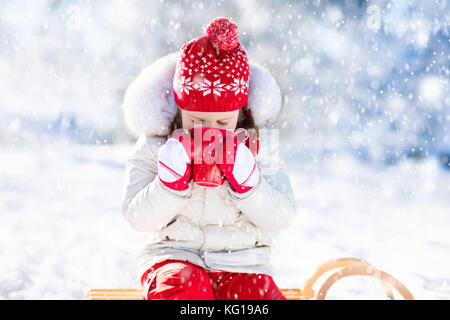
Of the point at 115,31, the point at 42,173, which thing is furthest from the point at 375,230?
the point at 115,31

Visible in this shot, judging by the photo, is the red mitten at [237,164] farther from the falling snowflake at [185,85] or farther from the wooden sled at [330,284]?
the wooden sled at [330,284]

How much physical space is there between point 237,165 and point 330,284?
2.54 ft

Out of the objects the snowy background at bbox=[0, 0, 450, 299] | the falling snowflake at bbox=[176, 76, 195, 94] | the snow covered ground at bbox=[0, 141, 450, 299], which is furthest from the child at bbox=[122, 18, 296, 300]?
the snowy background at bbox=[0, 0, 450, 299]

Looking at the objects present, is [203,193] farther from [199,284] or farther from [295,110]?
[295,110]

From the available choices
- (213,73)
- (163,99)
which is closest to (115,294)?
(163,99)

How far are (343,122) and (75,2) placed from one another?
4.55 m

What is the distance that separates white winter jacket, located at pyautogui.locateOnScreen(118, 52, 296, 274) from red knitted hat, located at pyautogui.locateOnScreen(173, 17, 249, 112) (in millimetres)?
190

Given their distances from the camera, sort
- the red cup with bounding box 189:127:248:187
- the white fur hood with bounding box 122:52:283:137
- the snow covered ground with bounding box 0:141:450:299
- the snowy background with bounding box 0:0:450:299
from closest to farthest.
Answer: the red cup with bounding box 189:127:248:187 → the white fur hood with bounding box 122:52:283:137 → the snow covered ground with bounding box 0:141:450:299 → the snowy background with bounding box 0:0:450:299

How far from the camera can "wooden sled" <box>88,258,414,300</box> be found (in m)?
1.82

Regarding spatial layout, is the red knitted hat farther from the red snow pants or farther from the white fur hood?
the red snow pants

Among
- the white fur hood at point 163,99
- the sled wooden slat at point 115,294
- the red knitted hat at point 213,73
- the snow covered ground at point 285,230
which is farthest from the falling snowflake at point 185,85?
the sled wooden slat at point 115,294

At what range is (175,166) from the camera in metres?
1.45

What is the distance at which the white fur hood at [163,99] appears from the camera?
1681 millimetres
